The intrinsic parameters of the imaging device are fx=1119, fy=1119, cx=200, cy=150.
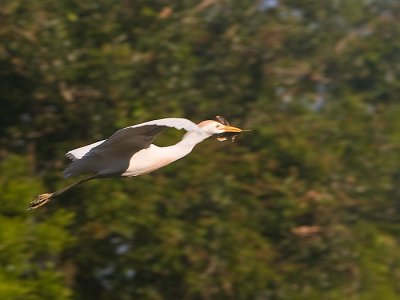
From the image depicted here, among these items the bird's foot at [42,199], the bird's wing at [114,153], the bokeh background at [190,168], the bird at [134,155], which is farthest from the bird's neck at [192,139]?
the bokeh background at [190,168]

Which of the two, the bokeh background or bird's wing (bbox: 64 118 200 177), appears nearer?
bird's wing (bbox: 64 118 200 177)

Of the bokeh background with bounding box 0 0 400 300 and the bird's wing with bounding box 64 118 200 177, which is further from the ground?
the bird's wing with bounding box 64 118 200 177

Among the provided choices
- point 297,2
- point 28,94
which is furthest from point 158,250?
point 297,2

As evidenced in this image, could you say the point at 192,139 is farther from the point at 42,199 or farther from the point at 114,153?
the point at 42,199

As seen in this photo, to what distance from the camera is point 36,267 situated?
10.7 m

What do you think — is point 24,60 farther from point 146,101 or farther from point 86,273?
point 86,273

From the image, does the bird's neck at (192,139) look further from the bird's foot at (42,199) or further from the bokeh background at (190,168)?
the bokeh background at (190,168)

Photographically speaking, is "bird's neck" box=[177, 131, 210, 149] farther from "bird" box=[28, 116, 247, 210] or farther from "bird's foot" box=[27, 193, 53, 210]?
"bird's foot" box=[27, 193, 53, 210]

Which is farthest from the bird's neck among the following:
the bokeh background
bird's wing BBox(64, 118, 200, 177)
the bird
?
the bokeh background

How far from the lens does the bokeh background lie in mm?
11703

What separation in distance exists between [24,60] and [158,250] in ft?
8.15

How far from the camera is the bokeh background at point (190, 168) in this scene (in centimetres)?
1170

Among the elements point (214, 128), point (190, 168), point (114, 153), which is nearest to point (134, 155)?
point (114, 153)

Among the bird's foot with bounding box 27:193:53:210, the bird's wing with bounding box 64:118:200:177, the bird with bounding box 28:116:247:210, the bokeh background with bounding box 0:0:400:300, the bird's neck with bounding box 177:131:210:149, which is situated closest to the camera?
the bird's wing with bounding box 64:118:200:177
